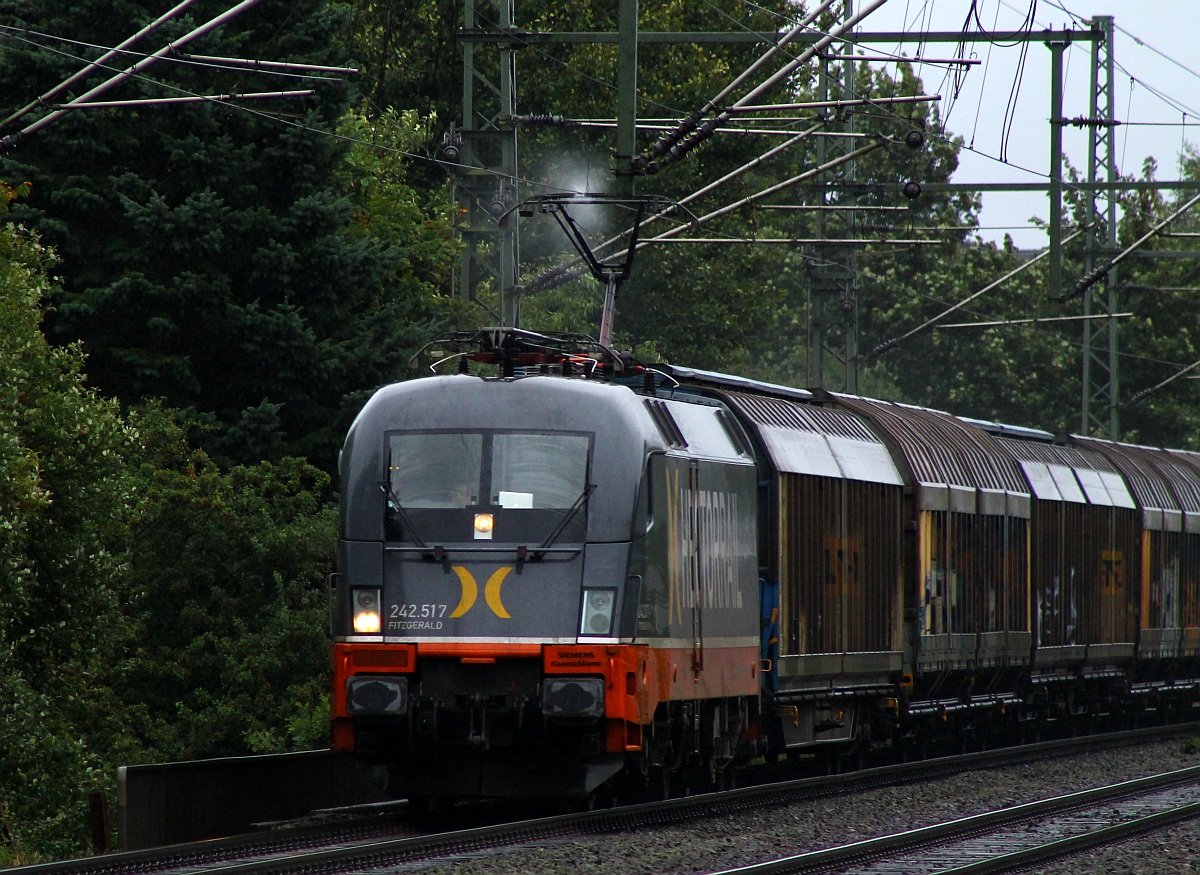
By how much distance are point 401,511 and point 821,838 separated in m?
3.58

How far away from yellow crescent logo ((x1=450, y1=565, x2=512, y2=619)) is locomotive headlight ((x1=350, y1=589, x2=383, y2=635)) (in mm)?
563

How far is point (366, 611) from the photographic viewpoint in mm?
13945

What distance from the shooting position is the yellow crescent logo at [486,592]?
13.7 metres

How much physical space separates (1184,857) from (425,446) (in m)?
5.64

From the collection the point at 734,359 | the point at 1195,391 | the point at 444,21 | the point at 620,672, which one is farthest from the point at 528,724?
the point at 1195,391

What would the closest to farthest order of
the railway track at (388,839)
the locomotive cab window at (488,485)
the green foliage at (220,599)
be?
1. the railway track at (388,839)
2. the locomotive cab window at (488,485)
3. the green foliage at (220,599)

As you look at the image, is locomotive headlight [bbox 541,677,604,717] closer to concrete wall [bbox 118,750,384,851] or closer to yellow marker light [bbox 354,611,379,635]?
yellow marker light [bbox 354,611,379,635]

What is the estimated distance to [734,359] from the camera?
57.0 metres

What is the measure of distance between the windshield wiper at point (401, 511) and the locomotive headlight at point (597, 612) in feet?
3.86

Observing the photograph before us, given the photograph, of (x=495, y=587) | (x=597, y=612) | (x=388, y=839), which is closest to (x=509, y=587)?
(x=495, y=587)

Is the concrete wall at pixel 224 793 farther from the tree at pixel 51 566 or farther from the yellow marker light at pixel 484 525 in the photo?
the tree at pixel 51 566

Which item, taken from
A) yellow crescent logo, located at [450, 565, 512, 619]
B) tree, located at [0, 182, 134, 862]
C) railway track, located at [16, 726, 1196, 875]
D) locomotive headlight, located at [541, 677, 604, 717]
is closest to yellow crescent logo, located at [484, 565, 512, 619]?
yellow crescent logo, located at [450, 565, 512, 619]

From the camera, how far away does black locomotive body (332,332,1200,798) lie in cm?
1363

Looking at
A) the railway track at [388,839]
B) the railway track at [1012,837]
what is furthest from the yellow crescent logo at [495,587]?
the railway track at [1012,837]
